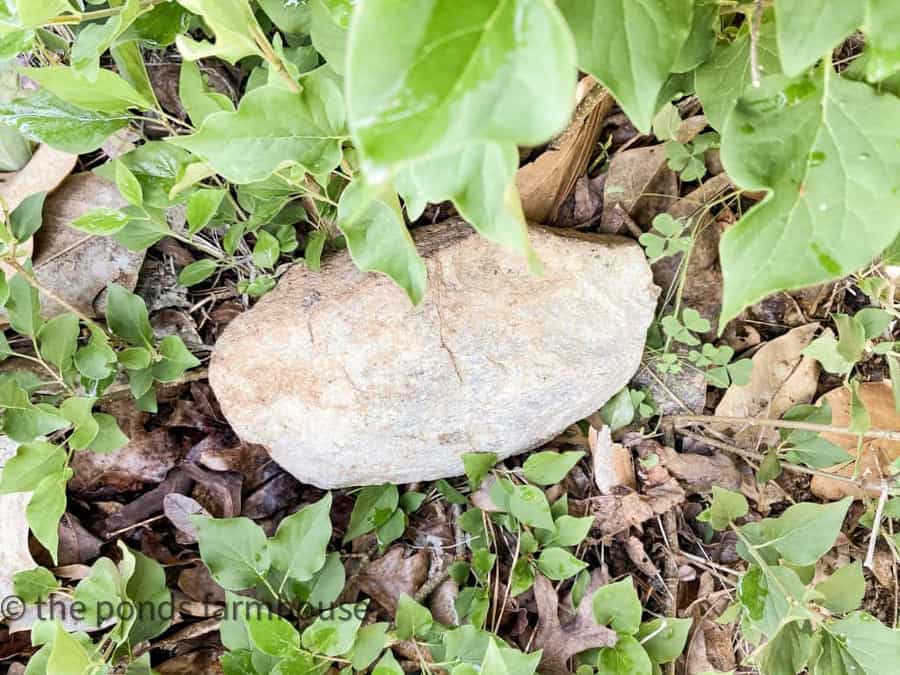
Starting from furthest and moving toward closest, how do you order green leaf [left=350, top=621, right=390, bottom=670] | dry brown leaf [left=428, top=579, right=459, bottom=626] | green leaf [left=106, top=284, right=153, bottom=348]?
dry brown leaf [left=428, top=579, right=459, bottom=626]
green leaf [left=106, top=284, right=153, bottom=348]
green leaf [left=350, top=621, right=390, bottom=670]

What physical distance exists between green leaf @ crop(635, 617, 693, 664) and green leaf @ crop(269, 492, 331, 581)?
637mm

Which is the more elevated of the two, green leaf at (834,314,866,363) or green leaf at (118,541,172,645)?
green leaf at (834,314,866,363)

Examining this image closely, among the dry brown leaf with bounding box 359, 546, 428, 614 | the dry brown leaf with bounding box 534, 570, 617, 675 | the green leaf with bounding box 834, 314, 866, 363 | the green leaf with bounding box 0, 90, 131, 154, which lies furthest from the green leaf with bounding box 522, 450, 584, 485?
the green leaf with bounding box 0, 90, 131, 154

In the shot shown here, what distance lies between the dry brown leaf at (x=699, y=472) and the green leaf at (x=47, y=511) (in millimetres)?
Answer: 1161

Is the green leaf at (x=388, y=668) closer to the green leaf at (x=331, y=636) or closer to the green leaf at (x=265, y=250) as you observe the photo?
the green leaf at (x=331, y=636)

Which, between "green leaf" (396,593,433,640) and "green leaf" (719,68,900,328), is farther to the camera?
"green leaf" (396,593,433,640)

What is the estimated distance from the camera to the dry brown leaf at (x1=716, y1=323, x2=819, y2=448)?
1.46m

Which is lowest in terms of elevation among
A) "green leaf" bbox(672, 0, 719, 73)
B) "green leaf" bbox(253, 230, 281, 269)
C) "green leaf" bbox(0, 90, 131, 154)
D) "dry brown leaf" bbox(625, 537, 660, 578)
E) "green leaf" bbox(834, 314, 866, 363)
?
"dry brown leaf" bbox(625, 537, 660, 578)

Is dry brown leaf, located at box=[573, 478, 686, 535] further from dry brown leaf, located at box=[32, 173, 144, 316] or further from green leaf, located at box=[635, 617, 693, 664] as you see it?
dry brown leaf, located at box=[32, 173, 144, 316]

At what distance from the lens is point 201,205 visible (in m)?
1.10

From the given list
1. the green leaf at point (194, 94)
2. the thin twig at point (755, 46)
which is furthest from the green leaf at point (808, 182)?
the green leaf at point (194, 94)

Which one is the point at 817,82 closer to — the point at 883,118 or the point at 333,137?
the point at 883,118

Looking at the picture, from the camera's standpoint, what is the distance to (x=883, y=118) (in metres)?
0.58

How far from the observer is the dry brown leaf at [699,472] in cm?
145
